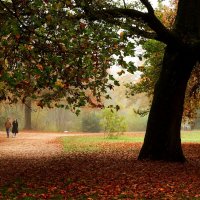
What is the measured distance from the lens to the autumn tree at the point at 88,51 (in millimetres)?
9961

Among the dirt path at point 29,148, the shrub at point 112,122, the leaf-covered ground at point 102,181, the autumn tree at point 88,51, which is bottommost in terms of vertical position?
the leaf-covered ground at point 102,181

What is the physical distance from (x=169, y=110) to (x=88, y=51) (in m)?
6.37

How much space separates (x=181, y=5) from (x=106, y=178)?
26.8ft

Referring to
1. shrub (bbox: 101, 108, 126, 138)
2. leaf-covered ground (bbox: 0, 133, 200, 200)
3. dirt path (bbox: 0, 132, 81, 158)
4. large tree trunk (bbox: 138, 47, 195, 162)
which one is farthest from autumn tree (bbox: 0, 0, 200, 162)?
shrub (bbox: 101, 108, 126, 138)

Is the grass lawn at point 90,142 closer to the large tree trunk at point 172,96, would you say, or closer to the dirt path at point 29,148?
the dirt path at point 29,148

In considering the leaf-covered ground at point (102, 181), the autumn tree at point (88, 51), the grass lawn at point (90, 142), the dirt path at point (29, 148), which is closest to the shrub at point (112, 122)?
the grass lawn at point (90, 142)

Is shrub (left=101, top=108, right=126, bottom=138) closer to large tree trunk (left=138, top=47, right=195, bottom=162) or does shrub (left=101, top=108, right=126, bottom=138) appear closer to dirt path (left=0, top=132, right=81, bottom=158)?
dirt path (left=0, top=132, right=81, bottom=158)

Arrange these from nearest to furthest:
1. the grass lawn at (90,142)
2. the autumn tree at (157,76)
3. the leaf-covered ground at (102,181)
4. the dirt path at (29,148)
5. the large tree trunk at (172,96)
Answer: the leaf-covered ground at (102,181) < the large tree trunk at (172,96) < the autumn tree at (157,76) < the dirt path at (29,148) < the grass lawn at (90,142)

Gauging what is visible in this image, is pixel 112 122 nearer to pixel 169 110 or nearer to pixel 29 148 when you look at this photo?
pixel 29 148

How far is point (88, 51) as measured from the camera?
10172 millimetres

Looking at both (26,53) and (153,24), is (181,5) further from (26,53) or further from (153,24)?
(26,53)

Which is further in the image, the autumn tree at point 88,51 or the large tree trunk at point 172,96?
the large tree trunk at point 172,96

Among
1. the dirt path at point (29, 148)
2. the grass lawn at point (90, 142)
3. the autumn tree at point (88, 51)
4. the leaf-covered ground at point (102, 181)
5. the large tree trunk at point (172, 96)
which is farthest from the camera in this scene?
the grass lawn at point (90, 142)

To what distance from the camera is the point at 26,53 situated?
1048 centimetres
